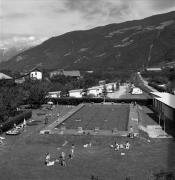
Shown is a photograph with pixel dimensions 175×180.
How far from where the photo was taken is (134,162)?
31.0 m

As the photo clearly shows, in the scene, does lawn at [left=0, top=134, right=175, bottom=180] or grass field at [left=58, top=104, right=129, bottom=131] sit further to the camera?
grass field at [left=58, top=104, right=129, bottom=131]

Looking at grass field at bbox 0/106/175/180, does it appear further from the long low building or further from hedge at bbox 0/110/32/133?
the long low building

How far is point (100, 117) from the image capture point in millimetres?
55688

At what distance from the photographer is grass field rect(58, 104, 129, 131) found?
4769cm

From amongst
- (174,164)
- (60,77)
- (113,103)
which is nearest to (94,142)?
(174,164)

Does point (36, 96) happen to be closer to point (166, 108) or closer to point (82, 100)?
point (82, 100)

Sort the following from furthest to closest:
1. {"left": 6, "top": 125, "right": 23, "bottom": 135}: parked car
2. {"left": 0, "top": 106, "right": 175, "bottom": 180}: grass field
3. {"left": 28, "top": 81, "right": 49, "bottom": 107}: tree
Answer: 1. {"left": 28, "top": 81, "right": 49, "bottom": 107}: tree
2. {"left": 6, "top": 125, "right": 23, "bottom": 135}: parked car
3. {"left": 0, "top": 106, "right": 175, "bottom": 180}: grass field

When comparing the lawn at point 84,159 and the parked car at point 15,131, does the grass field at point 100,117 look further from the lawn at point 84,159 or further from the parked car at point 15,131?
the lawn at point 84,159

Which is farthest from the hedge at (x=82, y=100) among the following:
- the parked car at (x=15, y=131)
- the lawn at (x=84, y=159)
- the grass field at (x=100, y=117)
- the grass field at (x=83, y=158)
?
the lawn at (x=84, y=159)

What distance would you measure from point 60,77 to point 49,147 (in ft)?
281

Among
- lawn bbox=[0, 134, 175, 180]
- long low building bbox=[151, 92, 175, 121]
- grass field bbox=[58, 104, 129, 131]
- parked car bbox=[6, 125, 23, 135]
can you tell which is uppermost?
long low building bbox=[151, 92, 175, 121]

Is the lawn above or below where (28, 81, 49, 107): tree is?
below

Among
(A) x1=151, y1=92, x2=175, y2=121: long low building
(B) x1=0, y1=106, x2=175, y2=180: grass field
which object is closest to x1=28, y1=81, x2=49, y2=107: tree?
(A) x1=151, y1=92, x2=175, y2=121: long low building

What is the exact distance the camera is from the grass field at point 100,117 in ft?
156
